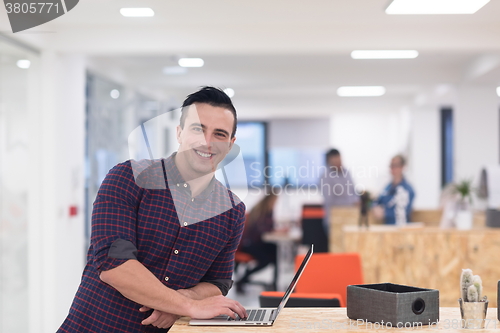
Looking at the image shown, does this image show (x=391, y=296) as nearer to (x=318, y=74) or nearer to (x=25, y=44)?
A: (x=25, y=44)

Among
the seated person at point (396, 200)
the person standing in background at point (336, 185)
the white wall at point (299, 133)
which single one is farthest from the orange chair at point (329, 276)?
the white wall at point (299, 133)

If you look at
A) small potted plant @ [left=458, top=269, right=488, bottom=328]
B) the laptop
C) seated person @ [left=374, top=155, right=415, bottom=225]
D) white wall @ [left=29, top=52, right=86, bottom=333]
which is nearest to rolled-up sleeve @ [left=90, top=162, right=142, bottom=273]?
the laptop

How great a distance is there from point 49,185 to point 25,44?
44.8 inches

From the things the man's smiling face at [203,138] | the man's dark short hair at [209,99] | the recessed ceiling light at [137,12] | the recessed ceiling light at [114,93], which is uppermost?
the recessed ceiling light at [137,12]

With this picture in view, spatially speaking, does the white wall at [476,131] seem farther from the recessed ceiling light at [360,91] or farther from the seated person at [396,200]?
the recessed ceiling light at [360,91]

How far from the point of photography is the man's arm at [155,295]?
5.43 ft

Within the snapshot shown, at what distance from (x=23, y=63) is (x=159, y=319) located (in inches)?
128

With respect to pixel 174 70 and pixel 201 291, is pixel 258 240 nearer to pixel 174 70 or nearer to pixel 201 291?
pixel 174 70

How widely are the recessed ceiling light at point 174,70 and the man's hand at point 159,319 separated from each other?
5.18 m

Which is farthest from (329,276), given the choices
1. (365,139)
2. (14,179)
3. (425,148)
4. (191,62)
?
(365,139)

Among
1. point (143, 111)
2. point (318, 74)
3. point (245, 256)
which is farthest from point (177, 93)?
point (245, 256)

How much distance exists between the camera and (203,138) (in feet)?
5.96

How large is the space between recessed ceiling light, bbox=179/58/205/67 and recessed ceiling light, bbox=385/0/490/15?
2667 mm

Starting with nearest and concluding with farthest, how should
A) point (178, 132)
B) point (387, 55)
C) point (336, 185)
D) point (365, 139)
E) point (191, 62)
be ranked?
point (178, 132)
point (387, 55)
point (336, 185)
point (191, 62)
point (365, 139)
